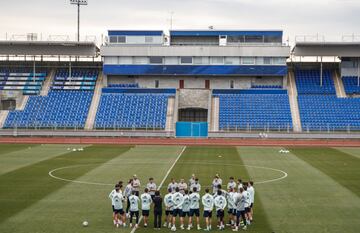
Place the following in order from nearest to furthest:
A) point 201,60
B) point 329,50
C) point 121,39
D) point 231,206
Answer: point 231,206, point 329,50, point 201,60, point 121,39

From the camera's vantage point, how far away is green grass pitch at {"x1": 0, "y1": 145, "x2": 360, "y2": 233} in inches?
912

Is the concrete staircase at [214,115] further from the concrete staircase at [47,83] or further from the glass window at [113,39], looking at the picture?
the concrete staircase at [47,83]

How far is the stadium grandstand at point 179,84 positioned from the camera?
240 feet

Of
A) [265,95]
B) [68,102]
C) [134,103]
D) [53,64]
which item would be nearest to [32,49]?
Result: [53,64]

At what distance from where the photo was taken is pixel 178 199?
21969 mm

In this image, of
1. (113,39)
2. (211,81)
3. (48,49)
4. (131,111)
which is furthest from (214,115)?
(48,49)

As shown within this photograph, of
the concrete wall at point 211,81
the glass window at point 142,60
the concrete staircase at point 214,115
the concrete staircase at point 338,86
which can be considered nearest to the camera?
the concrete staircase at point 214,115

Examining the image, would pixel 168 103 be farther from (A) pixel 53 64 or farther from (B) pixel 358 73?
(B) pixel 358 73

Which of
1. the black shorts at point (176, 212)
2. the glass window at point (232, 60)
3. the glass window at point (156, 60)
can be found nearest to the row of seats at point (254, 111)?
the glass window at point (232, 60)

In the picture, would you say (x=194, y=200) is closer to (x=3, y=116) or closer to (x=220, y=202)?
(x=220, y=202)

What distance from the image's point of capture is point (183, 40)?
3265 inches

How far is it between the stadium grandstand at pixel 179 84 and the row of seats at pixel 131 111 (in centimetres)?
13

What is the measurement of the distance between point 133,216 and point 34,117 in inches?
2097

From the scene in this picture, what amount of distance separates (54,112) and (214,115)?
2047 cm
